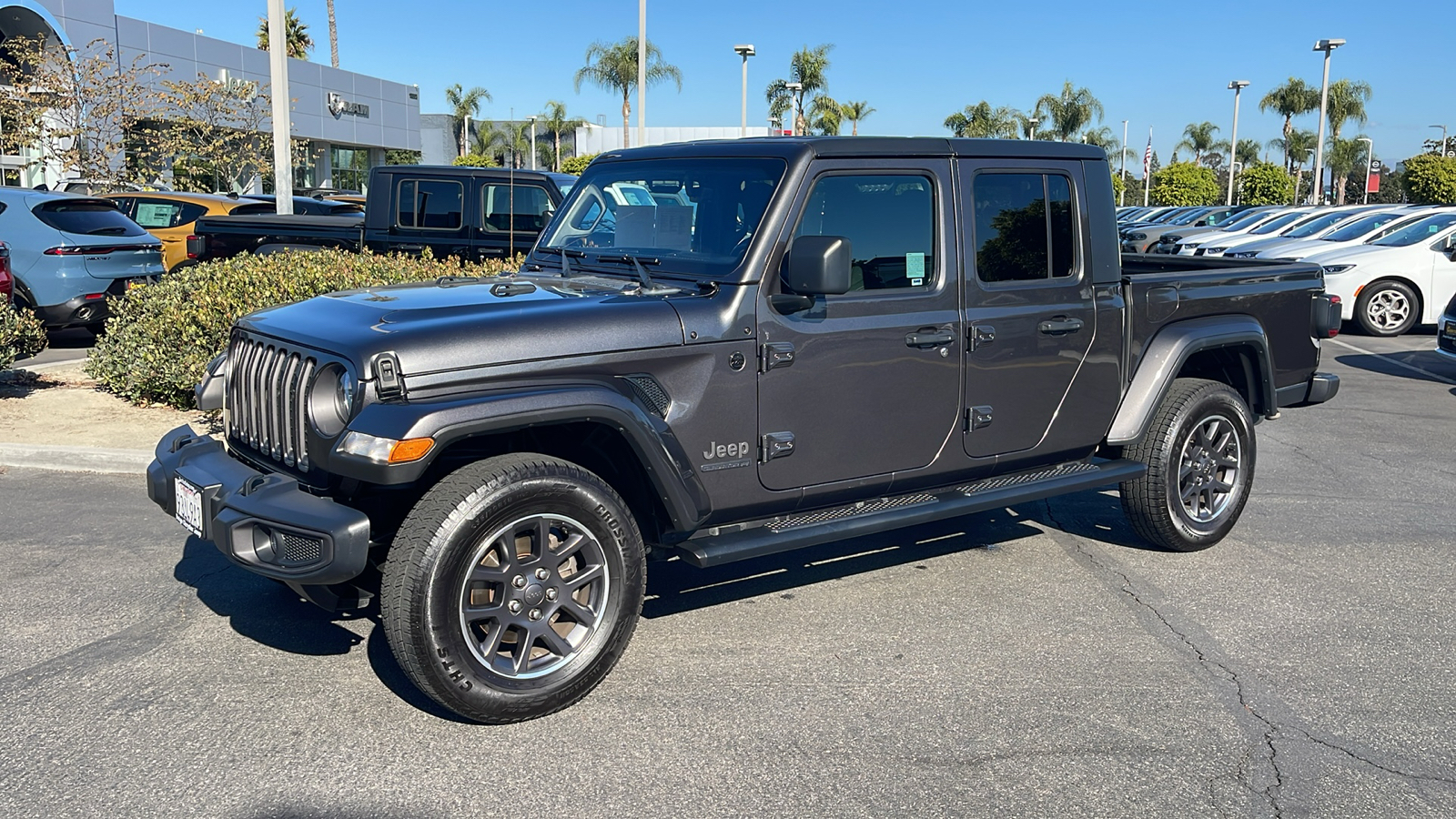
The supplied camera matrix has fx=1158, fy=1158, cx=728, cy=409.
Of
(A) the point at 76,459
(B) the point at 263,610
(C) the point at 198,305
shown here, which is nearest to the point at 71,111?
(C) the point at 198,305

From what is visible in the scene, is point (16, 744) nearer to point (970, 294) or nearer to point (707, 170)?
point (707, 170)

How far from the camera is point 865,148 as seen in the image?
4.75 m

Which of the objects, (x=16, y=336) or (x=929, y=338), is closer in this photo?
(x=929, y=338)

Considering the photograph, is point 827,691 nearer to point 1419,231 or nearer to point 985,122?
point 1419,231

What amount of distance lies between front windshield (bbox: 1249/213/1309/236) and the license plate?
71.4 ft

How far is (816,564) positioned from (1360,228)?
Result: 15.5m

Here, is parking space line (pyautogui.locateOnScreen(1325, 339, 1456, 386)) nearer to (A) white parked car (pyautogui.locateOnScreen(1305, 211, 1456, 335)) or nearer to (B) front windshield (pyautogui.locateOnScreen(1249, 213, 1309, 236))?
(A) white parked car (pyautogui.locateOnScreen(1305, 211, 1456, 335))

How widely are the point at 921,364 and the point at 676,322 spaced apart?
115 centimetres

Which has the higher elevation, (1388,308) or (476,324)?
(476,324)

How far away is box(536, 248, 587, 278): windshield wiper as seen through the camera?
505cm

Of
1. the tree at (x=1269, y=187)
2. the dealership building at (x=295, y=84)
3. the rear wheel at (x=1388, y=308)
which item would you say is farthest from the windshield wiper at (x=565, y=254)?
the tree at (x=1269, y=187)

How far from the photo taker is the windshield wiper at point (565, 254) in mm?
5047

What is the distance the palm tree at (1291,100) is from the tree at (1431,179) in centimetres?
2772

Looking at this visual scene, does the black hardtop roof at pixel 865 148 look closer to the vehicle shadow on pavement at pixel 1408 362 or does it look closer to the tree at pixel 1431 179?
the vehicle shadow on pavement at pixel 1408 362
